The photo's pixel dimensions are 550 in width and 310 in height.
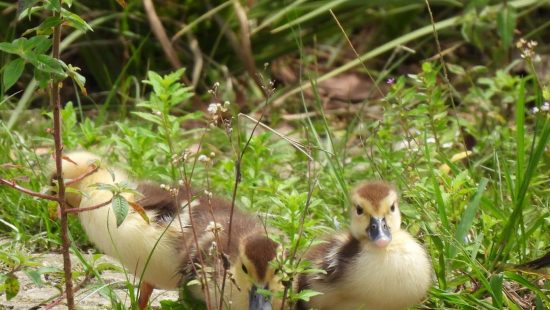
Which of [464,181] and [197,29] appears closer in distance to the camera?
[464,181]

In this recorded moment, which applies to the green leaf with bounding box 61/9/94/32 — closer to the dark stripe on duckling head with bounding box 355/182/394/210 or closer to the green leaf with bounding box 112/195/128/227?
the green leaf with bounding box 112/195/128/227


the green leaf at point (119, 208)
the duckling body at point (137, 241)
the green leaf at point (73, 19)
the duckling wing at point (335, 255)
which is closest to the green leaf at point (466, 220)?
the duckling wing at point (335, 255)

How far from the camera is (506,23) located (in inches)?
170

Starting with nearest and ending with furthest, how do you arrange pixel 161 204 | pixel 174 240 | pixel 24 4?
pixel 24 4
pixel 174 240
pixel 161 204

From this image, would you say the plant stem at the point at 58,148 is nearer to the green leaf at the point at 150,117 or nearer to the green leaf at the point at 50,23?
the green leaf at the point at 50,23

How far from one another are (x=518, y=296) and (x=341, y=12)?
2622mm

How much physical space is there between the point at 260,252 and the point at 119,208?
360 mm

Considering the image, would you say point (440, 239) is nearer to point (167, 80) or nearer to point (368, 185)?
Answer: point (368, 185)

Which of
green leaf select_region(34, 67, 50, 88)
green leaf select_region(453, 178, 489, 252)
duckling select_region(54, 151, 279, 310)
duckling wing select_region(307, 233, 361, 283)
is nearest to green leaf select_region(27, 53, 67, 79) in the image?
green leaf select_region(34, 67, 50, 88)

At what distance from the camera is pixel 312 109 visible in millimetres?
5301

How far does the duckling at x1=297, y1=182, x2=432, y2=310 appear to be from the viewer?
2637 millimetres

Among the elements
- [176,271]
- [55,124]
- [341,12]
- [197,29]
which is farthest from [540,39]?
[55,124]

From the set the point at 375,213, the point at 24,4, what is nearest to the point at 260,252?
the point at 375,213

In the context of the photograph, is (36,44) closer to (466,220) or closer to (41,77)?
(41,77)
